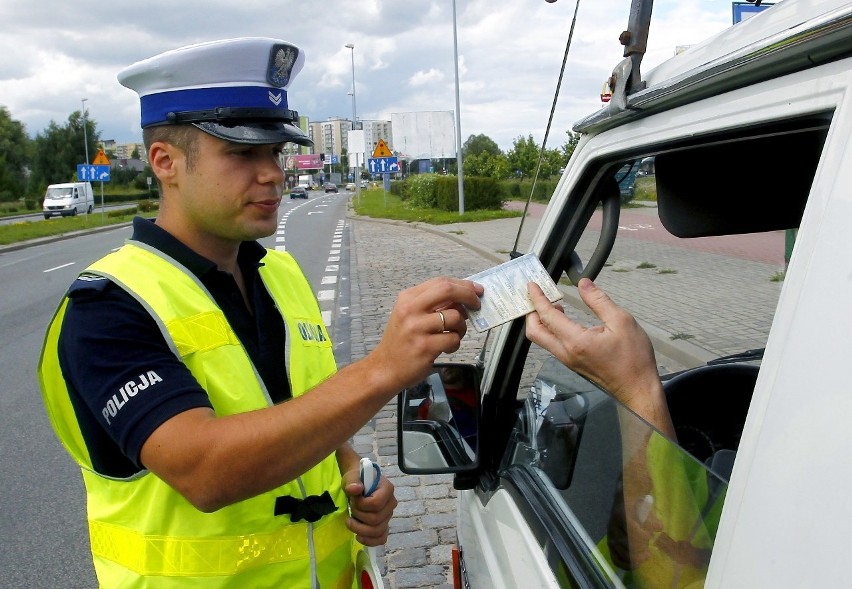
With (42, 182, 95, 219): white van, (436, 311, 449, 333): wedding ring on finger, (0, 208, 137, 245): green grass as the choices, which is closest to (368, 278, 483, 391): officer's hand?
(436, 311, 449, 333): wedding ring on finger

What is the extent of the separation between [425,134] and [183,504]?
3670cm

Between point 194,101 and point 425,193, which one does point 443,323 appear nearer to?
Result: point 194,101

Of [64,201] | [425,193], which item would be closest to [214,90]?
[425,193]

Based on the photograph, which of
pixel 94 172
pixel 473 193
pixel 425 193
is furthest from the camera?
pixel 425 193

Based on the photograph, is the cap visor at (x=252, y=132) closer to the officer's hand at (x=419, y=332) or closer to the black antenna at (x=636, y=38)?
the officer's hand at (x=419, y=332)

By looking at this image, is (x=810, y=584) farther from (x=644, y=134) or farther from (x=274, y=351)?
(x=274, y=351)

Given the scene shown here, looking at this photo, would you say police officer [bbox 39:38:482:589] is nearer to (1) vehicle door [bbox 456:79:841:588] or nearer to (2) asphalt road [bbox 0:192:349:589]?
(1) vehicle door [bbox 456:79:841:588]

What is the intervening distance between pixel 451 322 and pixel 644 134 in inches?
17.4

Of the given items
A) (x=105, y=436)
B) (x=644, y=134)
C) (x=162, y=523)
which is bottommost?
(x=162, y=523)

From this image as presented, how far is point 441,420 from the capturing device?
79.9 inches

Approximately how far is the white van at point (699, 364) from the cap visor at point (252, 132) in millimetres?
601

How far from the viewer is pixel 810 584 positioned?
75 centimetres

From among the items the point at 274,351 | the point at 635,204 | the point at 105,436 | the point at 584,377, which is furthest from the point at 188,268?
the point at 635,204

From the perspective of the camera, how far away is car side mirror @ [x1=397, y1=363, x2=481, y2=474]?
6.34 ft
